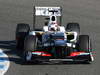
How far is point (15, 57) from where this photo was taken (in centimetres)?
1706

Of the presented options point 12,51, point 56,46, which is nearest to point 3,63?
point 56,46

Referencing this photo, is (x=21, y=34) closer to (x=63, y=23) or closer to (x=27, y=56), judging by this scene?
(x=27, y=56)

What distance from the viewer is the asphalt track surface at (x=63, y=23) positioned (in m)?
15.1

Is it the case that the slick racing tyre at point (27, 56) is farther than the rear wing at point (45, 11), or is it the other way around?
the rear wing at point (45, 11)

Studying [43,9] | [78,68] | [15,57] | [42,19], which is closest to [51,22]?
[43,9]

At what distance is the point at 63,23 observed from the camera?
24469 millimetres

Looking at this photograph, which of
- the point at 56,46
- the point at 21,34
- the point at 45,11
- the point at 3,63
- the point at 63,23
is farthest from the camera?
the point at 63,23

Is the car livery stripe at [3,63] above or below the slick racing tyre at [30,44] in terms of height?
below

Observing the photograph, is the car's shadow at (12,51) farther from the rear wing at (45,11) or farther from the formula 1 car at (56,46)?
the rear wing at (45,11)

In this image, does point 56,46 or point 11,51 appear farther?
point 11,51

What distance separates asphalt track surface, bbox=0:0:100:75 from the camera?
1514 cm

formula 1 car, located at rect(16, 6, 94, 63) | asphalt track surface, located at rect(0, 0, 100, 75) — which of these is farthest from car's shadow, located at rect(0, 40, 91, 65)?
formula 1 car, located at rect(16, 6, 94, 63)

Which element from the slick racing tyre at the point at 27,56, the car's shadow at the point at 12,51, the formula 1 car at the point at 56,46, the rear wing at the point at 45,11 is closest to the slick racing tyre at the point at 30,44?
the formula 1 car at the point at 56,46

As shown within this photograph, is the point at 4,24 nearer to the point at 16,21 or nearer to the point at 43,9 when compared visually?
the point at 16,21
